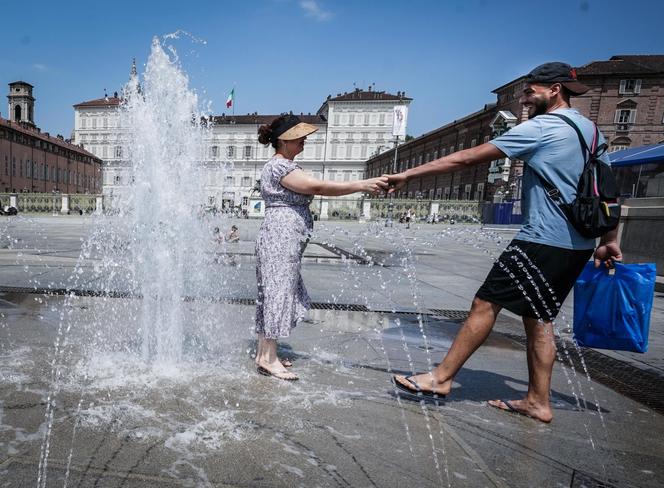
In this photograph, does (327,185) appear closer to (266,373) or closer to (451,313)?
(266,373)

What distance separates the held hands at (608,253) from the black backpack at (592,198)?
0.21 m

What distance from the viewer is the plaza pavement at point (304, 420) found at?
1772 millimetres

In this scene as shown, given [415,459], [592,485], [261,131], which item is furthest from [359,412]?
[261,131]

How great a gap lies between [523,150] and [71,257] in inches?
340

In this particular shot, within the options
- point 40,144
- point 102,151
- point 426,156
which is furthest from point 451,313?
point 102,151

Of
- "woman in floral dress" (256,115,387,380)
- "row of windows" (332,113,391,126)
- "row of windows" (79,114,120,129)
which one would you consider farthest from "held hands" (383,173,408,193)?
"row of windows" (79,114,120,129)

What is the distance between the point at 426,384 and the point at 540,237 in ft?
3.50

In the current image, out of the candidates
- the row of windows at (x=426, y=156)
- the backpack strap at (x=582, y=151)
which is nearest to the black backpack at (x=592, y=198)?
the backpack strap at (x=582, y=151)

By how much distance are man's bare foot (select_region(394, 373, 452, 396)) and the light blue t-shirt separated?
3.23 feet

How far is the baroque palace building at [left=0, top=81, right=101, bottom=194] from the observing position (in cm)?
5497

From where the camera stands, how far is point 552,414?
2.48 m

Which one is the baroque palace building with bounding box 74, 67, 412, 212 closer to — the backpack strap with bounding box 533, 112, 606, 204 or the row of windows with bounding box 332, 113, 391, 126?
the row of windows with bounding box 332, 113, 391, 126

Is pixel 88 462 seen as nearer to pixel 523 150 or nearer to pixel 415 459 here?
pixel 415 459

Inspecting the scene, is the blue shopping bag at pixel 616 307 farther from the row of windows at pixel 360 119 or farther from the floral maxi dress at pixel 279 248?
the row of windows at pixel 360 119
